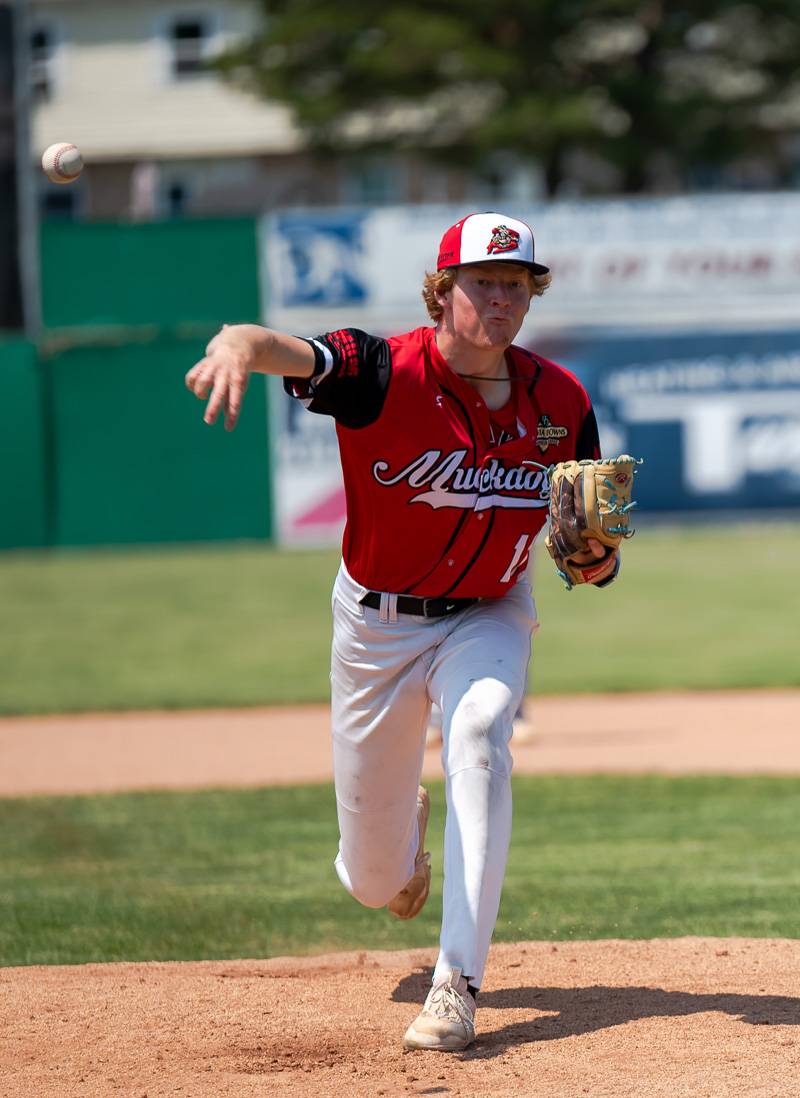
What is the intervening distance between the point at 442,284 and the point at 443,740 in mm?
1107

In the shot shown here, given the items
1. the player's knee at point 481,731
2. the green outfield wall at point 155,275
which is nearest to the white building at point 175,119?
the green outfield wall at point 155,275

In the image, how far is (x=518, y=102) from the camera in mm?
28391

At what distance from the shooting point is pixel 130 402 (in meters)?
17.0

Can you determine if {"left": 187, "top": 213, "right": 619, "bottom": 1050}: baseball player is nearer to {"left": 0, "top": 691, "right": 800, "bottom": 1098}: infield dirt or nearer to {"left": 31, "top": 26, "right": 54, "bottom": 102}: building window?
{"left": 0, "top": 691, "right": 800, "bottom": 1098}: infield dirt

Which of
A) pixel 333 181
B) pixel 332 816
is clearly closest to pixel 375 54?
pixel 333 181

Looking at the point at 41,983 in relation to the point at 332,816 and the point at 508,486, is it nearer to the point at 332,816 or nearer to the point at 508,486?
the point at 508,486

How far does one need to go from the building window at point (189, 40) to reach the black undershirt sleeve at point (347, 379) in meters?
34.7

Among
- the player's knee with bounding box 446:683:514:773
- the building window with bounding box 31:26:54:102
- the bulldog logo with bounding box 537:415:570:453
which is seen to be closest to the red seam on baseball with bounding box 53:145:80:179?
the bulldog logo with bounding box 537:415:570:453

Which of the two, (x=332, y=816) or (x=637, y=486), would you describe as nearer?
(x=332, y=816)

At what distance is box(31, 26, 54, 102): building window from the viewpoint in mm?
38000

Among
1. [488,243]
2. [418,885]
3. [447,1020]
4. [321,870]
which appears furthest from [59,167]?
[447,1020]

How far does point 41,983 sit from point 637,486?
1370 centimetres

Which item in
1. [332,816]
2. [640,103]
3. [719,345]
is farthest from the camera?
[640,103]

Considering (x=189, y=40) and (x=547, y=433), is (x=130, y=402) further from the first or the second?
(x=189, y=40)
